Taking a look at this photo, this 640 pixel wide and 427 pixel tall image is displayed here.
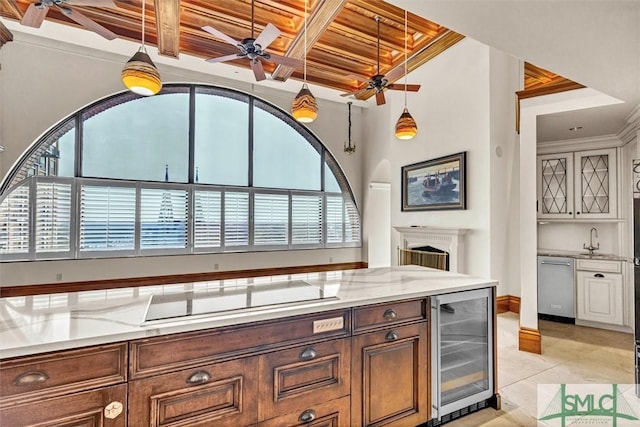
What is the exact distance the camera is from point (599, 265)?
12.6ft

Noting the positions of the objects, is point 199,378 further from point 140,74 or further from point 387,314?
point 140,74

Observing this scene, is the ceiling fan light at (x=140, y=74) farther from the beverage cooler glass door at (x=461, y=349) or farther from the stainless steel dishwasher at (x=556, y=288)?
the stainless steel dishwasher at (x=556, y=288)

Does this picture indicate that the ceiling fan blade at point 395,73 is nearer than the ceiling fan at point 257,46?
No

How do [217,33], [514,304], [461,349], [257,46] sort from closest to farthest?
[461,349] < [217,33] < [257,46] < [514,304]

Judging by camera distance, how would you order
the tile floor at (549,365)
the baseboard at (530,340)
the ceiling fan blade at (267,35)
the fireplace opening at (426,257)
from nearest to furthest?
1. the tile floor at (549,365)
2. the ceiling fan blade at (267,35)
3. the baseboard at (530,340)
4. the fireplace opening at (426,257)

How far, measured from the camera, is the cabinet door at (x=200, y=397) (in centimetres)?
124

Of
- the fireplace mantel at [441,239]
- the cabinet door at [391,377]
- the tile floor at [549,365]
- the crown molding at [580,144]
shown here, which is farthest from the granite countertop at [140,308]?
the crown molding at [580,144]

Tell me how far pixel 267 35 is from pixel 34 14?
2.08 metres

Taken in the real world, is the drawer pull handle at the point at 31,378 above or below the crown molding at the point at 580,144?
below

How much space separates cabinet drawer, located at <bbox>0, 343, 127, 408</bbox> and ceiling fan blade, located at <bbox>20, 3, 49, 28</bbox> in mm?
3185

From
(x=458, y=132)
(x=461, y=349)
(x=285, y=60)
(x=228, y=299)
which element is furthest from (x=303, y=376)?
(x=458, y=132)

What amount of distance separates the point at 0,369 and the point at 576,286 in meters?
5.22

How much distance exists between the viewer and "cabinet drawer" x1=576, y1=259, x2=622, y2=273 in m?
3.74

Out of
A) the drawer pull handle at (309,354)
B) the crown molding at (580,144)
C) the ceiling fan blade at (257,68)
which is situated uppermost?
the ceiling fan blade at (257,68)
